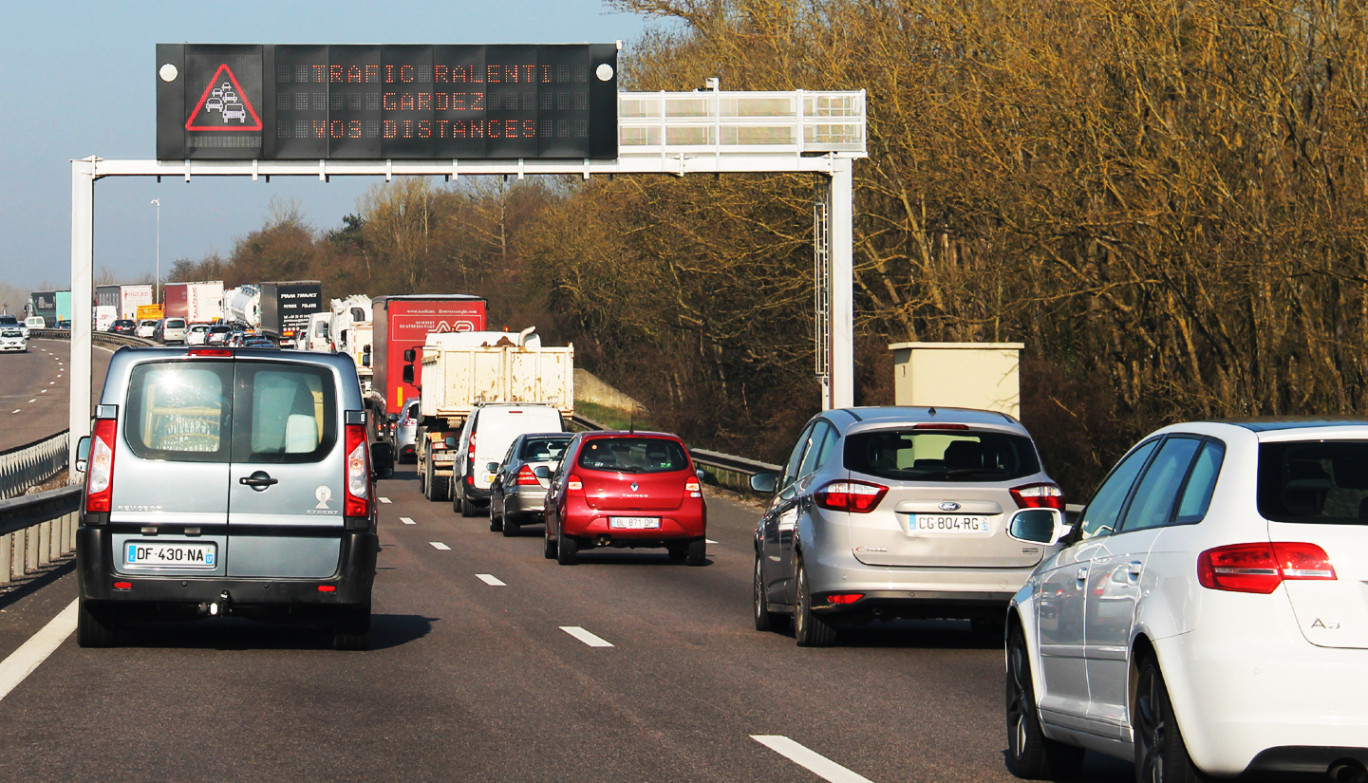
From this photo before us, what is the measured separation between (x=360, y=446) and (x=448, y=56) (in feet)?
66.8

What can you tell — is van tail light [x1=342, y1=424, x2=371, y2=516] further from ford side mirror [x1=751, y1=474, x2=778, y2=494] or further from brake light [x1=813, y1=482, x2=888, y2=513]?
ford side mirror [x1=751, y1=474, x2=778, y2=494]

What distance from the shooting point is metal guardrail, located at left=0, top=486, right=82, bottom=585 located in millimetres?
16078

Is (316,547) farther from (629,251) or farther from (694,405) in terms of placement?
(694,405)

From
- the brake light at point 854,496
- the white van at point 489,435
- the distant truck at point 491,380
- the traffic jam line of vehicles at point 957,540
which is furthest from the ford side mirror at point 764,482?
the distant truck at point 491,380

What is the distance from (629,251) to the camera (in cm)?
5088

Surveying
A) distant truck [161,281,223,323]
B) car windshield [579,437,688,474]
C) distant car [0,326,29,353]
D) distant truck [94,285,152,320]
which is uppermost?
distant truck [94,285,152,320]

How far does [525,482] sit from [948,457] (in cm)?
1409

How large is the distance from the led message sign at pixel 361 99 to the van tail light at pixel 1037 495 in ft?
67.3

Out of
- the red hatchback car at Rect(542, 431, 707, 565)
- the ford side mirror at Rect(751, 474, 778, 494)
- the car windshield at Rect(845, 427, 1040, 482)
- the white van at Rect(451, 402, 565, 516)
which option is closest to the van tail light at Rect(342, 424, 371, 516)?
the car windshield at Rect(845, 427, 1040, 482)

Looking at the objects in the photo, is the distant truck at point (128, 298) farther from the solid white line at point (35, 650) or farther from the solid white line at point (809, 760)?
the solid white line at point (809, 760)

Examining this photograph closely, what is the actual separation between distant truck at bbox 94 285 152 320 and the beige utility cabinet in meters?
119

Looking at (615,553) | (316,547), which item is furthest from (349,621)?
(615,553)

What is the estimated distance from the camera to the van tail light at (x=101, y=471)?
447 inches

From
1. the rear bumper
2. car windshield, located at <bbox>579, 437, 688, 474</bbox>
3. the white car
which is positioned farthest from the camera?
car windshield, located at <bbox>579, 437, 688, 474</bbox>
